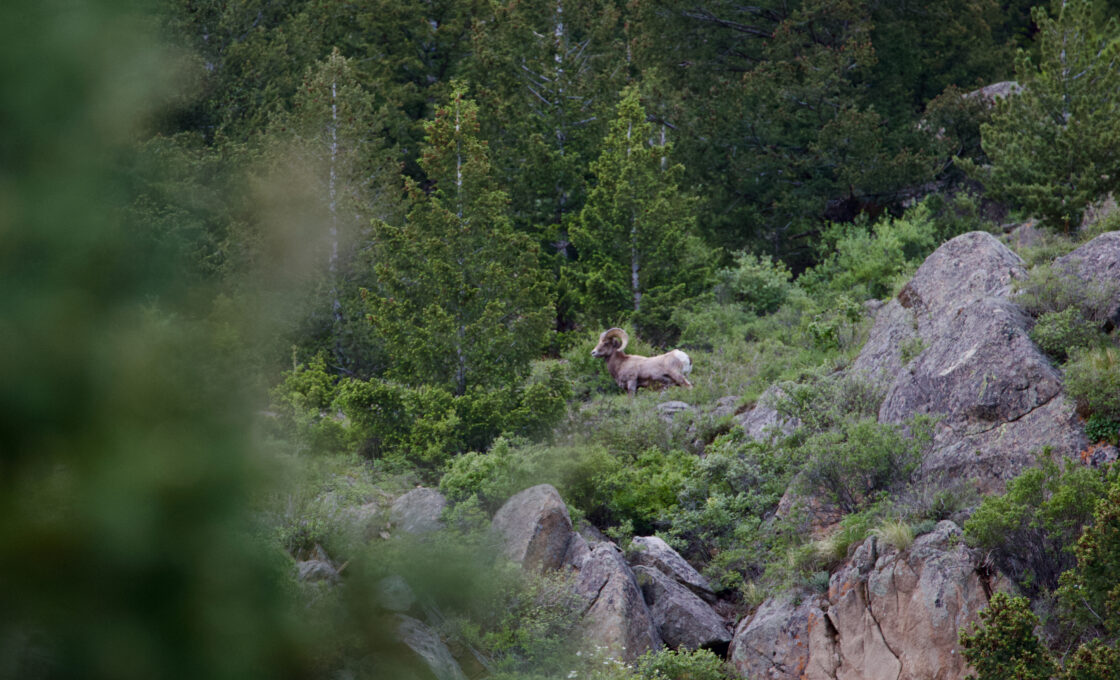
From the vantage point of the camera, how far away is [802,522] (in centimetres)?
1076

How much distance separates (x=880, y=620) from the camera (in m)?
8.63

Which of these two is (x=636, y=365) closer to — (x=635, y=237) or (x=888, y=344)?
(x=635, y=237)

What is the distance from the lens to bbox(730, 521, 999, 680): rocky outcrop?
820cm

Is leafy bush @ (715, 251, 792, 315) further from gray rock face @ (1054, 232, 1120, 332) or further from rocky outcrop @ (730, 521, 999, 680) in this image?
rocky outcrop @ (730, 521, 999, 680)

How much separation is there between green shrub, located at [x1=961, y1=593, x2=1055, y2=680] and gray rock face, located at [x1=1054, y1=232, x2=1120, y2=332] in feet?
15.8

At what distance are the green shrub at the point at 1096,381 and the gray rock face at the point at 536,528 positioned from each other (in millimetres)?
5331

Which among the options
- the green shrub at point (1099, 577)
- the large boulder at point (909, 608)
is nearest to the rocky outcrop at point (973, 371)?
the large boulder at point (909, 608)

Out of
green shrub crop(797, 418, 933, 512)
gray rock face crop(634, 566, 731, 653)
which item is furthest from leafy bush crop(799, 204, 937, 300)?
gray rock face crop(634, 566, 731, 653)

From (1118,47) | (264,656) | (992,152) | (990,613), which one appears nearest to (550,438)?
(990,613)

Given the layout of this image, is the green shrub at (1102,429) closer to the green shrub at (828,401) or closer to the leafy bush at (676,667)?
the green shrub at (828,401)

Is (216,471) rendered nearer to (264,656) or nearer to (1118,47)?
(264,656)

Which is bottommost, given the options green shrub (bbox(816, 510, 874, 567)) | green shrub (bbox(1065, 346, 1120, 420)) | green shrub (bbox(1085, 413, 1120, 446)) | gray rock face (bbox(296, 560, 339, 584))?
green shrub (bbox(816, 510, 874, 567))

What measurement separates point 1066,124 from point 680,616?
11.5 meters

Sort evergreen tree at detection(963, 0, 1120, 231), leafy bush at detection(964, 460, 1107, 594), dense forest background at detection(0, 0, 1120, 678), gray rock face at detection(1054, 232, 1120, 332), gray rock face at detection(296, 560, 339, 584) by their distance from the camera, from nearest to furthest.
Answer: dense forest background at detection(0, 0, 1120, 678) < gray rock face at detection(296, 560, 339, 584) < leafy bush at detection(964, 460, 1107, 594) < gray rock face at detection(1054, 232, 1120, 332) < evergreen tree at detection(963, 0, 1120, 231)
